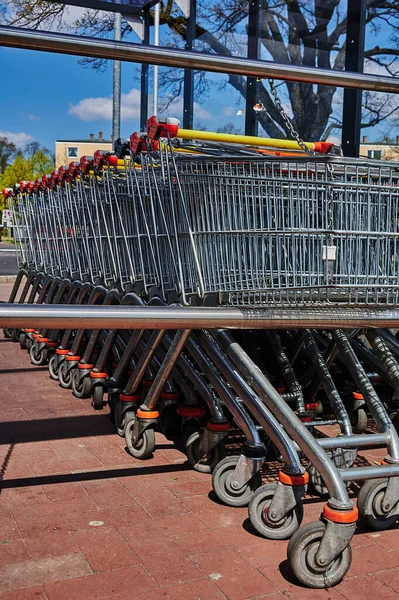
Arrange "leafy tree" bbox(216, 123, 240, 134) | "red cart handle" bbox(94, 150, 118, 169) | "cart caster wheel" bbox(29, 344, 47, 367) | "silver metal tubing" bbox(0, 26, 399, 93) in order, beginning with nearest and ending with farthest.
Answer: "silver metal tubing" bbox(0, 26, 399, 93), "red cart handle" bbox(94, 150, 118, 169), "cart caster wheel" bbox(29, 344, 47, 367), "leafy tree" bbox(216, 123, 240, 134)

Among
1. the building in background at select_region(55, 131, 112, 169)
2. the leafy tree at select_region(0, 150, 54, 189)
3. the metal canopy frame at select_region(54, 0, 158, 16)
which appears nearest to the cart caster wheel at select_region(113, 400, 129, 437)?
the metal canopy frame at select_region(54, 0, 158, 16)

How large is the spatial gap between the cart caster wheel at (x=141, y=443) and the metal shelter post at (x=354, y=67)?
3.57 metres

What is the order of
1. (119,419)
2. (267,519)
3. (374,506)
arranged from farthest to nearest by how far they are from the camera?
(119,419), (374,506), (267,519)

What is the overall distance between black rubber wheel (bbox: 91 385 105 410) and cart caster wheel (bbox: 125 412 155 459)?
0.89 metres

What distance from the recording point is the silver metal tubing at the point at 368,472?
9.21ft

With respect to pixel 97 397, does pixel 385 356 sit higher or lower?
→ higher

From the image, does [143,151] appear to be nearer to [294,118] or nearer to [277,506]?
[277,506]

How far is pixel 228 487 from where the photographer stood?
133 inches

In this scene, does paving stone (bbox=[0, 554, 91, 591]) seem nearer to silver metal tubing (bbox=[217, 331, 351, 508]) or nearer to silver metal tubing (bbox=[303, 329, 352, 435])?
silver metal tubing (bbox=[217, 331, 351, 508])

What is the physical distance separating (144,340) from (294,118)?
146 inches

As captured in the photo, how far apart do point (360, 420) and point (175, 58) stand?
313 cm

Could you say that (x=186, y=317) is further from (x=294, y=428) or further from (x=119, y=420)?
(x=119, y=420)

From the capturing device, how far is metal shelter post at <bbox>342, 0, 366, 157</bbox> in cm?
669

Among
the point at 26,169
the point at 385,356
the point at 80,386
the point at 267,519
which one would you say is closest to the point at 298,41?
the point at 80,386
